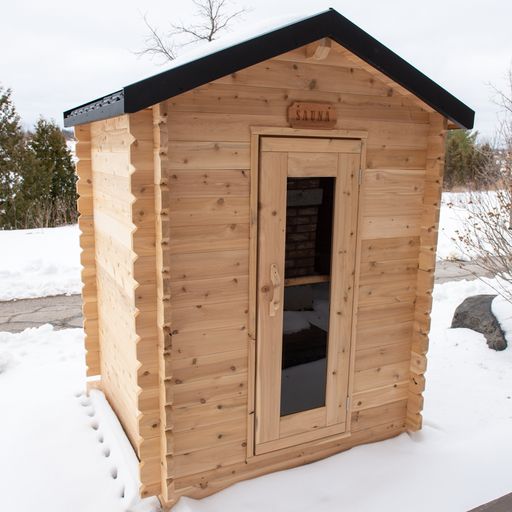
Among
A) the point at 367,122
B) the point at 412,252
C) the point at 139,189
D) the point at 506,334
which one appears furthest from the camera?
the point at 506,334

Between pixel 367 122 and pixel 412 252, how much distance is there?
1.08 meters

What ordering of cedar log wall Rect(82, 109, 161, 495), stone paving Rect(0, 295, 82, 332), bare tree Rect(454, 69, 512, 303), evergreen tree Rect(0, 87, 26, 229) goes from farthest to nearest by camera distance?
evergreen tree Rect(0, 87, 26, 229), stone paving Rect(0, 295, 82, 332), bare tree Rect(454, 69, 512, 303), cedar log wall Rect(82, 109, 161, 495)

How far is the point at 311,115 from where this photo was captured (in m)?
3.20

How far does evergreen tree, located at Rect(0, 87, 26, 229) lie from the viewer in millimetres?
14703

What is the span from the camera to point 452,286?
27.7 ft

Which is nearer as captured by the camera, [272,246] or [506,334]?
[272,246]

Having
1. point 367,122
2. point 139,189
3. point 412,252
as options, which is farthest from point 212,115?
point 412,252

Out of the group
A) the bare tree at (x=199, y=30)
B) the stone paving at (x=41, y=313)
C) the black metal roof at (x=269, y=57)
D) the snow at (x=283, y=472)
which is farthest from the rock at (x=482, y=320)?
the bare tree at (x=199, y=30)

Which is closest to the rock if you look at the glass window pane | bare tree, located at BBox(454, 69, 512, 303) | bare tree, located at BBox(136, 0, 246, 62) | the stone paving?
bare tree, located at BBox(454, 69, 512, 303)

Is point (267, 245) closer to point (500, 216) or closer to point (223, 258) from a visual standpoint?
point (223, 258)

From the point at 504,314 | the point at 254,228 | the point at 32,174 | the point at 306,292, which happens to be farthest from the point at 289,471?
the point at 32,174

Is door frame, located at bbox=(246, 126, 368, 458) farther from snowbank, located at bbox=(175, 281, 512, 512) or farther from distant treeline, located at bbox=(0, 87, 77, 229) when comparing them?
distant treeline, located at bbox=(0, 87, 77, 229)

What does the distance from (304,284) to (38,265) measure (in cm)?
732

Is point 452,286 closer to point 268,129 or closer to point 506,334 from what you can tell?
point 506,334
